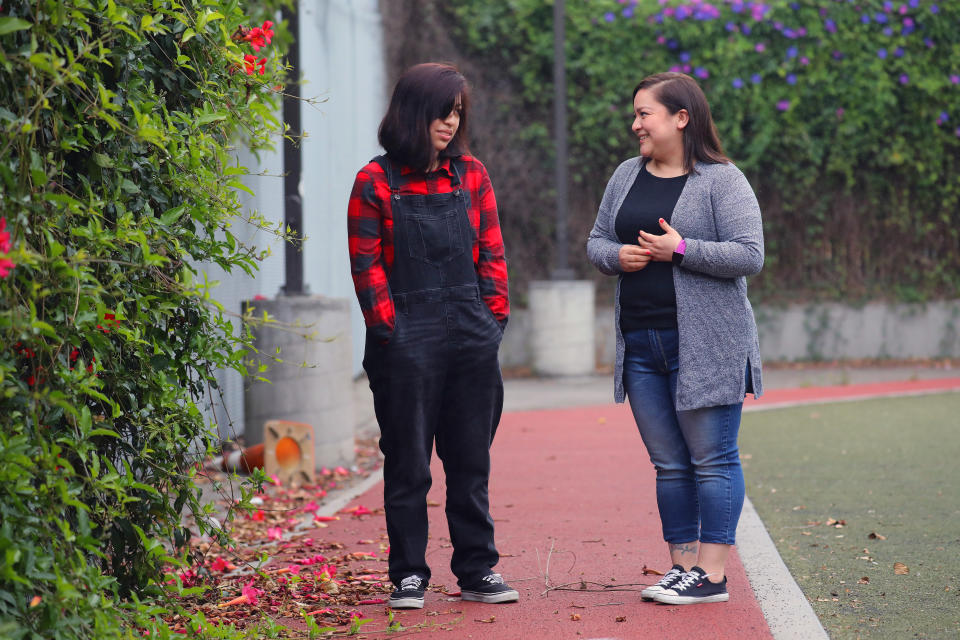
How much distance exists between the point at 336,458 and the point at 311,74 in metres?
4.02

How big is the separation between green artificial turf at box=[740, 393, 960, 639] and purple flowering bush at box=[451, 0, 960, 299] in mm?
4701

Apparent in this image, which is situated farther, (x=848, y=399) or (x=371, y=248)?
(x=848, y=399)

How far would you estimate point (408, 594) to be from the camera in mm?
4199

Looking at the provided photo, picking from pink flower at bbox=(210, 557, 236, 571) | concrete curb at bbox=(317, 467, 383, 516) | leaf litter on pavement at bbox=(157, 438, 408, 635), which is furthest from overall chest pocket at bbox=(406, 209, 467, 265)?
concrete curb at bbox=(317, 467, 383, 516)

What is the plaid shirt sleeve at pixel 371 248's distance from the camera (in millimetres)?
4113

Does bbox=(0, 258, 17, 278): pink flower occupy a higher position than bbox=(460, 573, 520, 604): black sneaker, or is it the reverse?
bbox=(0, 258, 17, 278): pink flower

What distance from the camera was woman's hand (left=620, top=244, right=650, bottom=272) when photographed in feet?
13.8

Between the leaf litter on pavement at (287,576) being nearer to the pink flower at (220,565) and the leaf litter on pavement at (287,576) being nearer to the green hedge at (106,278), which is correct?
the pink flower at (220,565)

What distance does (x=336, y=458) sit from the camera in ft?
25.2

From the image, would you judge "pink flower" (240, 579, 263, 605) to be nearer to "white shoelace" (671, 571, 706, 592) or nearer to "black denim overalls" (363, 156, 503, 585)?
"black denim overalls" (363, 156, 503, 585)

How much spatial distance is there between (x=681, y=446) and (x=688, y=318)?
51 centimetres

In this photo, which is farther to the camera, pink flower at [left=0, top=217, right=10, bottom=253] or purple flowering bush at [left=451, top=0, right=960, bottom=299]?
purple flowering bush at [left=451, top=0, right=960, bottom=299]

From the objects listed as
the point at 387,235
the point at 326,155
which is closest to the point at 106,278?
the point at 387,235

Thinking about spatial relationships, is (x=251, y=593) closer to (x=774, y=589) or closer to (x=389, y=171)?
(x=389, y=171)
